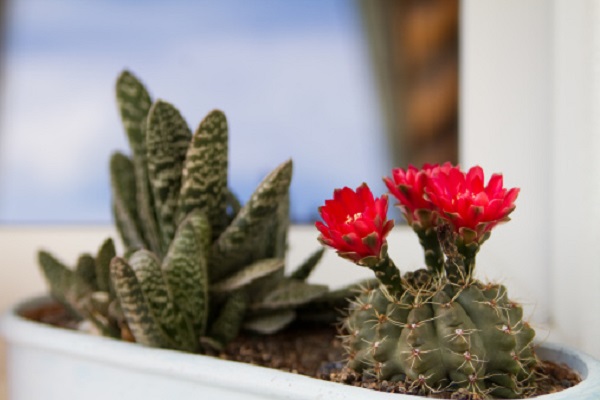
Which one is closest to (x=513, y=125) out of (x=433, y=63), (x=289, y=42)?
(x=433, y=63)

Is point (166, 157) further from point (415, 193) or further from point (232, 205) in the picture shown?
point (415, 193)

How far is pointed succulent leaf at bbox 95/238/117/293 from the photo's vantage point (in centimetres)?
78

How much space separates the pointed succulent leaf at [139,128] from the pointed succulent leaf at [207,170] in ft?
0.22

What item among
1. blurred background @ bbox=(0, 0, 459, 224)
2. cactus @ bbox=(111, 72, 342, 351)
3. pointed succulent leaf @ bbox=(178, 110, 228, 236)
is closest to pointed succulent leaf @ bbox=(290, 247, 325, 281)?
cactus @ bbox=(111, 72, 342, 351)

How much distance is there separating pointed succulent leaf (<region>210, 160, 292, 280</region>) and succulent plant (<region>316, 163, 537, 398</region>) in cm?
14

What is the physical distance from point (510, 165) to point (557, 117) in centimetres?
15

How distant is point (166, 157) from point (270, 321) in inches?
8.0

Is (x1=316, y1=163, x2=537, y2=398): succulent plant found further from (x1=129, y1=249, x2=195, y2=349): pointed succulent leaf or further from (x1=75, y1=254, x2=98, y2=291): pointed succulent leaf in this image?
(x1=75, y1=254, x2=98, y2=291): pointed succulent leaf

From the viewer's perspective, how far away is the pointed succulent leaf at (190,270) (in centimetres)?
70

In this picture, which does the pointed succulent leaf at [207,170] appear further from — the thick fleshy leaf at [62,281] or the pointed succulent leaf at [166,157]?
the thick fleshy leaf at [62,281]

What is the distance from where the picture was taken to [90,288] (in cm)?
83

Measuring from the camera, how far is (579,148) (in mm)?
757

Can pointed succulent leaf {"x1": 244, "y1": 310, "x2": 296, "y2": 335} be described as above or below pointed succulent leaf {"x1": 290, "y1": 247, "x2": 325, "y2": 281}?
below

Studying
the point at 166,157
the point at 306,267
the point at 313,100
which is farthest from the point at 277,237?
the point at 313,100
